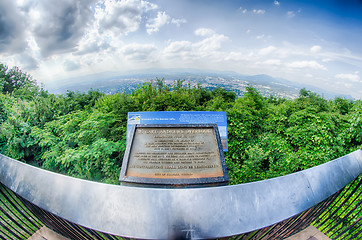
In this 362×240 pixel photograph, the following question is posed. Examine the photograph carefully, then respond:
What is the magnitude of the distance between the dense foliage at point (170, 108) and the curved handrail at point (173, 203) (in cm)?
245

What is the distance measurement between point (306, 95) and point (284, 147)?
4.14 meters

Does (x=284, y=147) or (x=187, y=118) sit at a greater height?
(x=187, y=118)

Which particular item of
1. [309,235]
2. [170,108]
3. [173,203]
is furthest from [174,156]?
[170,108]

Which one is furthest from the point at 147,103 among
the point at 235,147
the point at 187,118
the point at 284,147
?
the point at 284,147

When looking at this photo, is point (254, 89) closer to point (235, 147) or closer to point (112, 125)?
point (235, 147)

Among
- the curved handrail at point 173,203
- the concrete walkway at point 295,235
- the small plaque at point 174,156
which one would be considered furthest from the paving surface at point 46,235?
the small plaque at point 174,156

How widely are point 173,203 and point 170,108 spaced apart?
14.1 feet

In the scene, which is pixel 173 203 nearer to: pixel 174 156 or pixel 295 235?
pixel 174 156

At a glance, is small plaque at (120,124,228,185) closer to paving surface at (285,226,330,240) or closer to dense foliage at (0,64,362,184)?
paving surface at (285,226,330,240)

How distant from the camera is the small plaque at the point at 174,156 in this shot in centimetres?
258

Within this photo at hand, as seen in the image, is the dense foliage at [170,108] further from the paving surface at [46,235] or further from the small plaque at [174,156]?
the paving surface at [46,235]

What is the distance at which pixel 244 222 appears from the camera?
57.6 inches

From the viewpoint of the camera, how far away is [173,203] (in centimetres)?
150

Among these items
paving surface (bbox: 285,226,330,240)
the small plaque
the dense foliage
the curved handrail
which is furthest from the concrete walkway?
the dense foliage
